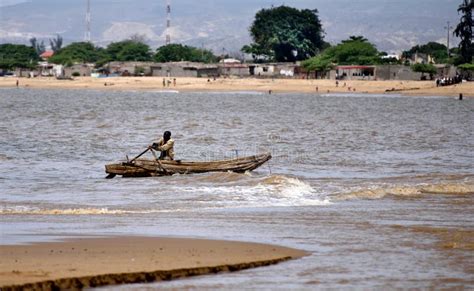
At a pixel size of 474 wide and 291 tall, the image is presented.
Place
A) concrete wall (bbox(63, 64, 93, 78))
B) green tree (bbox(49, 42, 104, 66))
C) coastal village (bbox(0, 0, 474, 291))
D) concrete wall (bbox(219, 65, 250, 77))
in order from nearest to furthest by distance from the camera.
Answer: coastal village (bbox(0, 0, 474, 291))
concrete wall (bbox(219, 65, 250, 77))
concrete wall (bbox(63, 64, 93, 78))
green tree (bbox(49, 42, 104, 66))

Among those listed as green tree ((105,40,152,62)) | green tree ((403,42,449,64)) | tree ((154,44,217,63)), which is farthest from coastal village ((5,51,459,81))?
green tree ((403,42,449,64))

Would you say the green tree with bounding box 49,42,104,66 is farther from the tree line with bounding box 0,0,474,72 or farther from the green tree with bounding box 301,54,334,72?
the green tree with bounding box 301,54,334,72

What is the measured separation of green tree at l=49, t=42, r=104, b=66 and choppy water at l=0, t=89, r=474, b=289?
363ft

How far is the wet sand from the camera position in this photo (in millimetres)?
11953

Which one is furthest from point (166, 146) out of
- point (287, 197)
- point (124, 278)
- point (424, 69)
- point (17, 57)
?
point (17, 57)

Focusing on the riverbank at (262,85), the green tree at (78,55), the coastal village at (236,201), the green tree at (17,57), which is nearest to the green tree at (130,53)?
the green tree at (78,55)

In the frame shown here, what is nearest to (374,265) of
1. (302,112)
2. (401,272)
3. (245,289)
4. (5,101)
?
(401,272)

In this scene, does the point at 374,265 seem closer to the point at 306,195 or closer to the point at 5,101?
the point at 306,195

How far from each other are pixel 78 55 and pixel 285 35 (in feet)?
114

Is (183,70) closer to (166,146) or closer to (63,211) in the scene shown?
(166,146)

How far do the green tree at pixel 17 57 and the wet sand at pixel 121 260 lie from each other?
135 metres

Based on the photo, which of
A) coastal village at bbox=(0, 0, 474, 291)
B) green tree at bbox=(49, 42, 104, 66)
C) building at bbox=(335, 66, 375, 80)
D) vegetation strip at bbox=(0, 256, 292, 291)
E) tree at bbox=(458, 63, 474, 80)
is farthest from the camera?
green tree at bbox=(49, 42, 104, 66)

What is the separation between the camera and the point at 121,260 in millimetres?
13070

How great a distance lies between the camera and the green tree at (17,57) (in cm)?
14625
